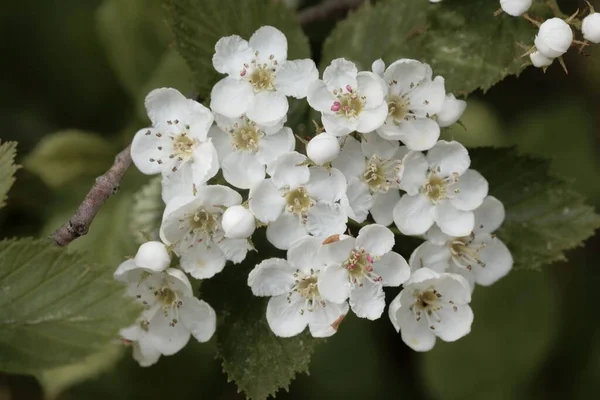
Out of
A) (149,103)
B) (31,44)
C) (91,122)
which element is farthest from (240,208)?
(31,44)

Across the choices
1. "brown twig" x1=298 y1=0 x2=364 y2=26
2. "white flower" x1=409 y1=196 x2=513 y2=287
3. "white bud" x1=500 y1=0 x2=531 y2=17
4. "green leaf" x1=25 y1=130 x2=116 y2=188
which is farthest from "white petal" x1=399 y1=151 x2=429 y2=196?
"green leaf" x1=25 y1=130 x2=116 y2=188

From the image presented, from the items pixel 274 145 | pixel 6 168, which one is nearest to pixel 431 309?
pixel 274 145

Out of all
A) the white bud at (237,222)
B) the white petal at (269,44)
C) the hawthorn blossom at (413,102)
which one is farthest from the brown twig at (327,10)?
the white bud at (237,222)

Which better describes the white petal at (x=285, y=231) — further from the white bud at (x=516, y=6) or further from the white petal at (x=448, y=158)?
the white bud at (x=516, y=6)

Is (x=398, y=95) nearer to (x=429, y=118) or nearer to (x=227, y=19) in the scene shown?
(x=429, y=118)

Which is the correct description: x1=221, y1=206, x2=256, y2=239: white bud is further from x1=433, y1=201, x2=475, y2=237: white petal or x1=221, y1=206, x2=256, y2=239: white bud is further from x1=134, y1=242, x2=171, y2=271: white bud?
x1=433, y1=201, x2=475, y2=237: white petal

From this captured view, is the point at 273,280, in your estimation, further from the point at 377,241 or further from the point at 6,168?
the point at 6,168
